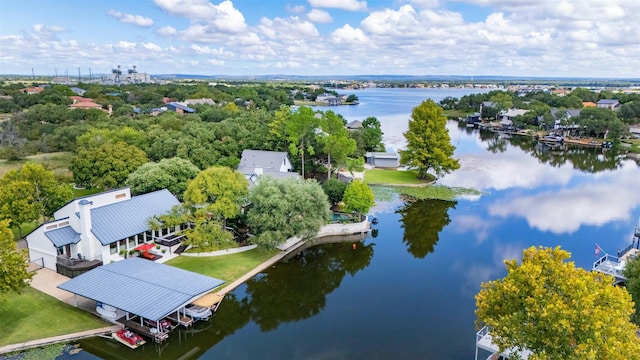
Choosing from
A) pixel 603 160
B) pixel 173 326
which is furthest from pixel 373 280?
pixel 603 160

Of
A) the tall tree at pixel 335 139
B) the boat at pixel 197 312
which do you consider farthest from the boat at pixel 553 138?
the boat at pixel 197 312

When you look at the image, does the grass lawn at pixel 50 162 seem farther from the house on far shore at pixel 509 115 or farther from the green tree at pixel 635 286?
the house on far shore at pixel 509 115

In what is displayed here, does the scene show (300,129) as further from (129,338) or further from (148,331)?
(129,338)

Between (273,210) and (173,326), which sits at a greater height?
(273,210)

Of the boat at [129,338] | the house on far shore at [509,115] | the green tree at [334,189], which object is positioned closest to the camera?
the boat at [129,338]

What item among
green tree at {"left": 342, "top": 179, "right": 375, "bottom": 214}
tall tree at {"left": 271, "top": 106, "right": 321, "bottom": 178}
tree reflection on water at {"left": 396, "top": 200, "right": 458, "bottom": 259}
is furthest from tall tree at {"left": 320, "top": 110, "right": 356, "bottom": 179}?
green tree at {"left": 342, "top": 179, "right": 375, "bottom": 214}

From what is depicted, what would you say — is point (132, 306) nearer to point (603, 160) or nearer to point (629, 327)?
point (629, 327)
